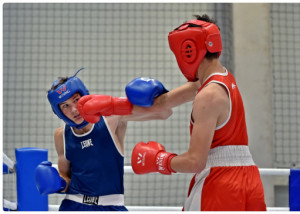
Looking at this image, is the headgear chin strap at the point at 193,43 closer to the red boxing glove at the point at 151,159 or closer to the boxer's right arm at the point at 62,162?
the red boxing glove at the point at 151,159

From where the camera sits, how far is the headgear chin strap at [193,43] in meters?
2.04

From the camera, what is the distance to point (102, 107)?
7.84 ft

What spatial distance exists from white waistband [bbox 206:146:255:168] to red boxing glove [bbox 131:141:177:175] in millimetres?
164

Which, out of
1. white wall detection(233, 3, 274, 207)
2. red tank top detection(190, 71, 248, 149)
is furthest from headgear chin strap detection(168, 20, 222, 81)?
white wall detection(233, 3, 274, 207)

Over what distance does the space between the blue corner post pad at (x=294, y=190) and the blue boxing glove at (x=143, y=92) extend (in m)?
1.27

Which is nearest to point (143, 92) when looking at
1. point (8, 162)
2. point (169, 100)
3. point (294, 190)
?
point (169, 100)

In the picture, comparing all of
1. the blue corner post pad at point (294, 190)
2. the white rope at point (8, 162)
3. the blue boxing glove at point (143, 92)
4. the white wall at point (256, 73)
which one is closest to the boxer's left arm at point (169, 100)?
the blue boxing glove at point (143, 92)

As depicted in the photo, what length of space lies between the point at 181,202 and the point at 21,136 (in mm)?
→ 2202

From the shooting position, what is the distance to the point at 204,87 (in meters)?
1.95

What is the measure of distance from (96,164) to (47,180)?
29 cm

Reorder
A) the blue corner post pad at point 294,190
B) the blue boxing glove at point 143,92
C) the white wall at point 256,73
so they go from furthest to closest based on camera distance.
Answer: the white wall at point 256,73 → the blue corner post pad at point 294,190 → the blue boxing glove at point 143,92

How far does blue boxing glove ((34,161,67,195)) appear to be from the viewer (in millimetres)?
2598

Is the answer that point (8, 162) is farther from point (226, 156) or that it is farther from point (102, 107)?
point (226, 156)

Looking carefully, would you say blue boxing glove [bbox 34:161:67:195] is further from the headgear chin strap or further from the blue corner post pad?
the blue corner post pad
